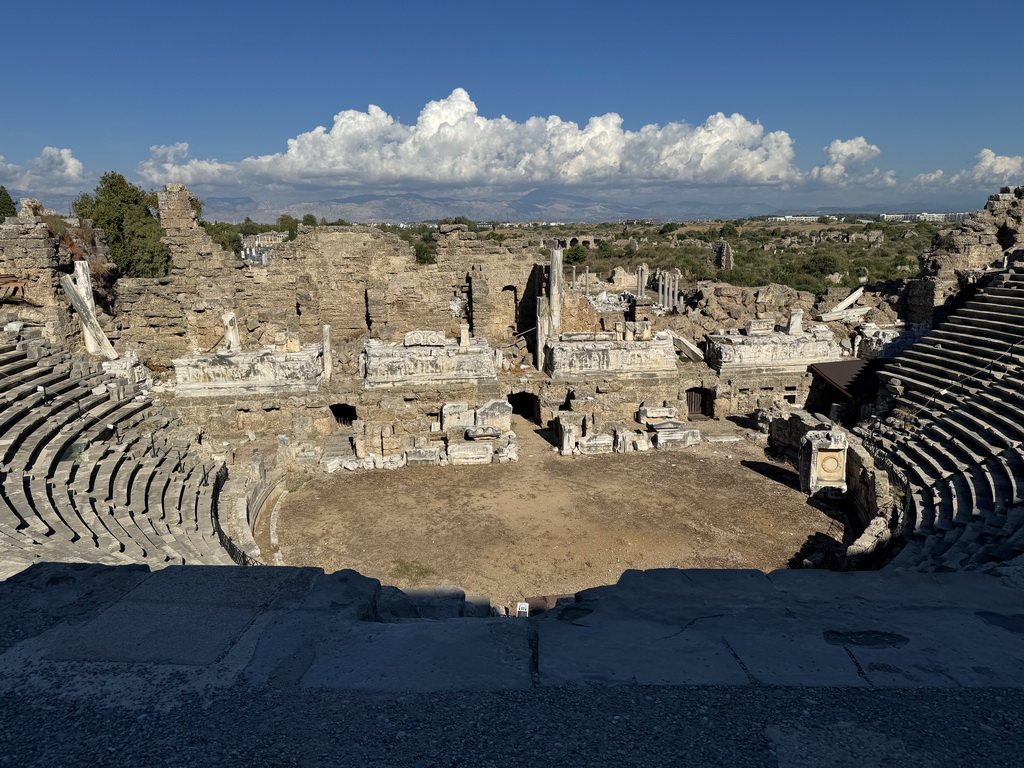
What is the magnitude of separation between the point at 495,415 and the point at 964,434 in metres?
9.90

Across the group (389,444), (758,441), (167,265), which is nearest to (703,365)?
(758,441)

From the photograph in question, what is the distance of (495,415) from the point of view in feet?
53.6

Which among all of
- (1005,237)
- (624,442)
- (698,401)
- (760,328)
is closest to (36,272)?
(624,442)

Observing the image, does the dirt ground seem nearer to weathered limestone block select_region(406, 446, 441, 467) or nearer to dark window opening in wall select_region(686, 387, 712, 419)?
weathered limestone block select_region(406, 446, 441, 467)

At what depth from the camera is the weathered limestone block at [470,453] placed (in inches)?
598

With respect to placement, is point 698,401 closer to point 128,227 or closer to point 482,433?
point 482,433

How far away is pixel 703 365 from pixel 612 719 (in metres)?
16.6

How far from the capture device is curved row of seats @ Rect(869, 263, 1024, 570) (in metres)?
8.53

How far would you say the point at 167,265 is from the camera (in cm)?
2823

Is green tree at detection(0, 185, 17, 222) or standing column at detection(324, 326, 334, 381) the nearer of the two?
standing column at detection(324, 326, 334, 381)

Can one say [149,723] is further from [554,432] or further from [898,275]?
[898,275]

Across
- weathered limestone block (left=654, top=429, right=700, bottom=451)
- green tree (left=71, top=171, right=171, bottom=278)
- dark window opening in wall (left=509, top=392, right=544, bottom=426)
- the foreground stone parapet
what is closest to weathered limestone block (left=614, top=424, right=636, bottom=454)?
weathered limestone block (left=654, top=429, right=700, bottom=451)

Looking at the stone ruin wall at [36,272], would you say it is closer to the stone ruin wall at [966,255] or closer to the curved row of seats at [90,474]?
the curved row of seats at [90,474]

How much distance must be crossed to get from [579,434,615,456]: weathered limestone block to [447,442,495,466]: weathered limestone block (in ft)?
7.41
